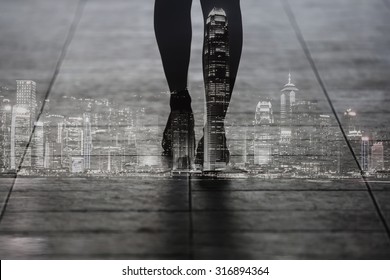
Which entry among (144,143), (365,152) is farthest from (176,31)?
(365,152)

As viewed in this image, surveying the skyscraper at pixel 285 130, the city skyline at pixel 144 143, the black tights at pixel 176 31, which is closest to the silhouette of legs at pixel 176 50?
the black tights at pixel 176 31

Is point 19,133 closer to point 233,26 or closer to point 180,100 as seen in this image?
point 180,100

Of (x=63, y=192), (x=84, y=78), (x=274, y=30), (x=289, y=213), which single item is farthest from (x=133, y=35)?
(x=289, y=213)

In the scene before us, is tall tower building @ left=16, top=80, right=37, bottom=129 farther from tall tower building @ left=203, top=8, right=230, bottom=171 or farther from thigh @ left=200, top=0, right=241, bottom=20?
thigh @ left=200, top=0, right=241, bottom=20

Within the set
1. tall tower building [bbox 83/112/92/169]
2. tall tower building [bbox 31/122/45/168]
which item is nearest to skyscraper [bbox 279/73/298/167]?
tall tower building [bbox 83/112/92/169]

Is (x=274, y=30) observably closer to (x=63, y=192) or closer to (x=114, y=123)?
(x=114, y=123)

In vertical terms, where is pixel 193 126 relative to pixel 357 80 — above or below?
below

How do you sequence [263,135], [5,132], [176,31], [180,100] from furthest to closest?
[263,135] → [5,132] → [180,100] → [176,31]
